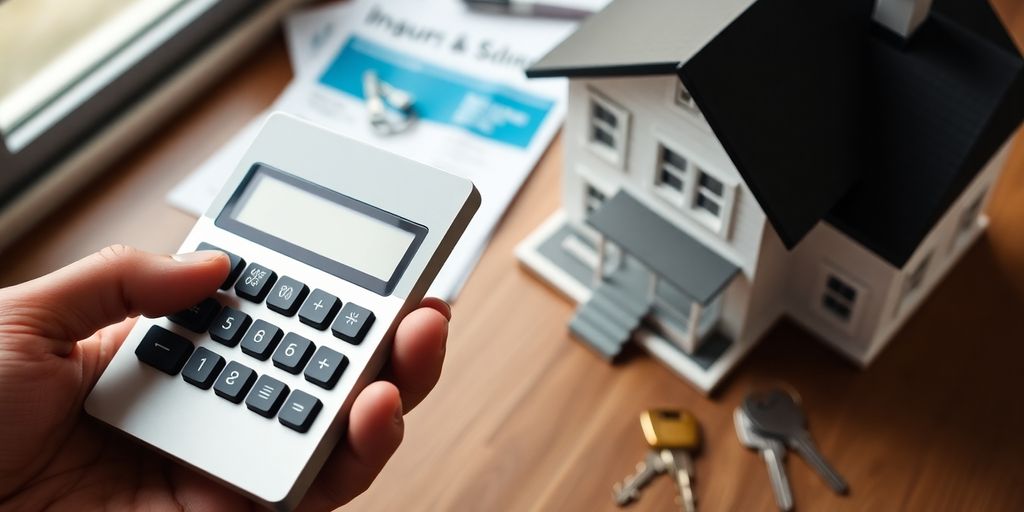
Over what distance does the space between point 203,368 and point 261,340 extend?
3cm

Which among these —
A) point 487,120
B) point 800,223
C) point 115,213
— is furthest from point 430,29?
point 800,223

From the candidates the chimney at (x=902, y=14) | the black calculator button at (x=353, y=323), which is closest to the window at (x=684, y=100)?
the chimney at (x=902, y=14)

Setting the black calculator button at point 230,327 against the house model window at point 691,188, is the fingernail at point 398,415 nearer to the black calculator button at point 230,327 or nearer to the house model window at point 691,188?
the black calculator button at point 230,327

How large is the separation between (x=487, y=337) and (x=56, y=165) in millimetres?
387

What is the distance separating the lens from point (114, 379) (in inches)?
22.0

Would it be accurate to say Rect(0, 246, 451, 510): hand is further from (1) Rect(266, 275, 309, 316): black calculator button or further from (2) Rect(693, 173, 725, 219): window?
(2) Rect(693, 173, 725, 219): window

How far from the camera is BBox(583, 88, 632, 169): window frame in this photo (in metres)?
0.71

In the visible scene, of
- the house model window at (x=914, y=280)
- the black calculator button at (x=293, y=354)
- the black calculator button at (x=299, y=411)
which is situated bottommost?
the black calculator button at (x=299, y=411)

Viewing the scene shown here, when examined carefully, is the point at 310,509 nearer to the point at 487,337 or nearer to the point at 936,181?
the point at 487,337

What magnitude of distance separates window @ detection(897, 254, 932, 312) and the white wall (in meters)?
0.12

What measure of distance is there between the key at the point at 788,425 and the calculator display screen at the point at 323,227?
0.28 meters

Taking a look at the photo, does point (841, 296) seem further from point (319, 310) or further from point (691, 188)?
point (319, 310)

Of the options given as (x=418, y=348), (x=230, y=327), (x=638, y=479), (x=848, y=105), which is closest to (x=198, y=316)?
(x=230, y=327)

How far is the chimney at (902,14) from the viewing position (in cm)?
64
